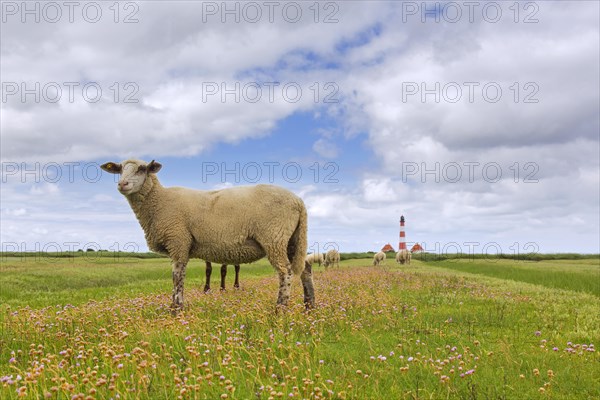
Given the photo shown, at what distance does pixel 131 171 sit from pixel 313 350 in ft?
25.1

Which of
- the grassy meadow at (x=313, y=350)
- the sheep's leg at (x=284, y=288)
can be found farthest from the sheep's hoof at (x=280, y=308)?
the sheep's leg at (x=284, y=288)

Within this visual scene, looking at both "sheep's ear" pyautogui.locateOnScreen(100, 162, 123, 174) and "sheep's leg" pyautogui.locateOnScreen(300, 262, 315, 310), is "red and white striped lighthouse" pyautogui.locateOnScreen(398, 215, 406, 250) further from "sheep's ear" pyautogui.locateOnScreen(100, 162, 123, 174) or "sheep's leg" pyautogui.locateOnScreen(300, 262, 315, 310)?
"sheep's ear" pyautogui.locateOnScreen(100, 162, 123, 174)

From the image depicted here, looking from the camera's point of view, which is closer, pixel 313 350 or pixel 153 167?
pixel 313 350

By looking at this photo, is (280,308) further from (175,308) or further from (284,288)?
(175,308)

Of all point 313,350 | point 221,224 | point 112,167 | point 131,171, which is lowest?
point 313,350

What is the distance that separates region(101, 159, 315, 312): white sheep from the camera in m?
12.6

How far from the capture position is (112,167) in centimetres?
1321

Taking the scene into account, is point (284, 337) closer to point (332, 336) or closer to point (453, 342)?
point (332, 336)

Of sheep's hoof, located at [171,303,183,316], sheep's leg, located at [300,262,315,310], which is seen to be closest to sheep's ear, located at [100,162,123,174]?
sheep's hoof, located at [171,303,183,316]

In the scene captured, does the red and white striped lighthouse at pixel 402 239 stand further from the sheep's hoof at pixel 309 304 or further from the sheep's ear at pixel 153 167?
the sheep's ear at pixel 153 167

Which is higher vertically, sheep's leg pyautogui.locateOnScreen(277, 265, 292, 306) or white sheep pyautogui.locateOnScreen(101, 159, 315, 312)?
white sheep pyautogui.locateOnScreen(101, 159, 315, 312)

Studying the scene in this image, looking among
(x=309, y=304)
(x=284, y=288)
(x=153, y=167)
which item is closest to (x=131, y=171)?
(x=153, y=167)

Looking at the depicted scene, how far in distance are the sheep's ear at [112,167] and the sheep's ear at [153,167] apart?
763mm

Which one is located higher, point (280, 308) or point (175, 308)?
point (280, 308)
